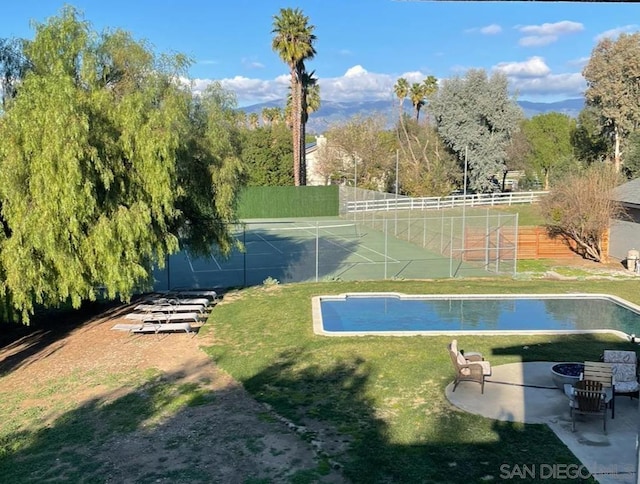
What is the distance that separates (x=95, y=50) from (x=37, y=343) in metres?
7.67

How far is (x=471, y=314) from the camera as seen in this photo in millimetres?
16875

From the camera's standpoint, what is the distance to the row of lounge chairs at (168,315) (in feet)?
47.5

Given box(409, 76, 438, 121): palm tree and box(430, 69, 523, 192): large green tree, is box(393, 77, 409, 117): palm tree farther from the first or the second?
box(430, 69, 523, 192): large green tree

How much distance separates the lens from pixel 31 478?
7477 millimetres

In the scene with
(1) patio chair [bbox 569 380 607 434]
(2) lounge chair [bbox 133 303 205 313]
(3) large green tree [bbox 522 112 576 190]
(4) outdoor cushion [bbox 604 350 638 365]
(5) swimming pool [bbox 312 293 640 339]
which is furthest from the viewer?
(3) large green tree [bbox 522 112 576 190]

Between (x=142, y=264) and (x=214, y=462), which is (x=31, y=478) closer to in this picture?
(x=214, y=462)

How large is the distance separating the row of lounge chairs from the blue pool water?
3.45 metres

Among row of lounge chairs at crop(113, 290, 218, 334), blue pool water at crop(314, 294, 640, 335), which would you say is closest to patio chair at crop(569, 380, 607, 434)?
blue pool water at crop(314, 294, 640, 335)

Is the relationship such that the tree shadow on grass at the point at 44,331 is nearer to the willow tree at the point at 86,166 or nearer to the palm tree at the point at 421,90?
the willow tree at the point at 86,166

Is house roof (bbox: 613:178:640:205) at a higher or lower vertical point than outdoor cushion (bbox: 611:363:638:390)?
higher

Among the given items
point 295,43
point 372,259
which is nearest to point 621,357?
point 372,259

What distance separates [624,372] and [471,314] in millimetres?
7368

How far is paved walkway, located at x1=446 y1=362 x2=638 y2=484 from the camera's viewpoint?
7285 millimetres

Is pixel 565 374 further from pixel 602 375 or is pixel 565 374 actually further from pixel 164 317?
pixel 164 317
